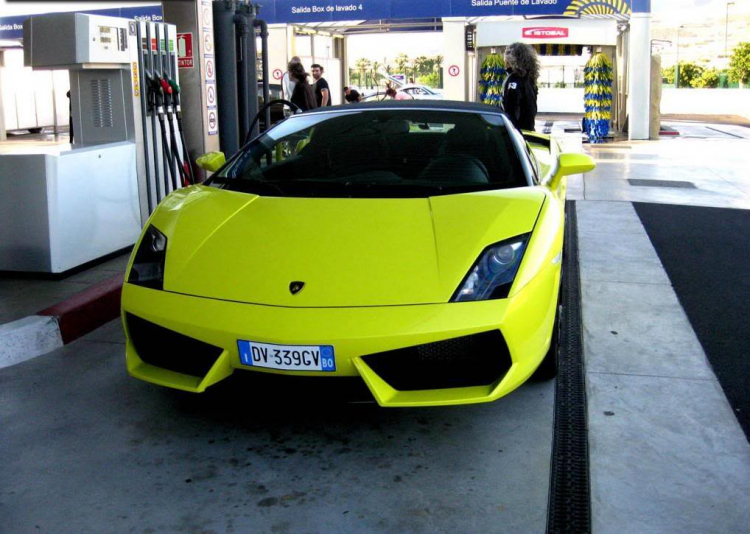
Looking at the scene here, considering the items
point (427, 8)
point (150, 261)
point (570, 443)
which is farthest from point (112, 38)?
point (427, 8)

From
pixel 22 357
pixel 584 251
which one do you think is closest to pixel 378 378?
pixel 22 357

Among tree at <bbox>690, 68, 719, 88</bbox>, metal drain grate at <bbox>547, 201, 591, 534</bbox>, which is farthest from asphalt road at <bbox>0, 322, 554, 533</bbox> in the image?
tree at <bbox>690, 68, 719, 88</bbox>

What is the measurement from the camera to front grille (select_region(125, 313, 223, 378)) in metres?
3.17

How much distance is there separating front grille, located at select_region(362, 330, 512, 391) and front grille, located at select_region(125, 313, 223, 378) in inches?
24.9

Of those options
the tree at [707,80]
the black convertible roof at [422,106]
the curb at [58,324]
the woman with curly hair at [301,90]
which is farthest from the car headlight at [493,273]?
the tree at [707,80]

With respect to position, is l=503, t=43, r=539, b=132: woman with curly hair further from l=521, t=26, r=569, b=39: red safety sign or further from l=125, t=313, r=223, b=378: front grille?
l=521, t=26, r=569, b=39: red safety sign

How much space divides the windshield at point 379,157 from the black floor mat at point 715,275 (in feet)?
4.49

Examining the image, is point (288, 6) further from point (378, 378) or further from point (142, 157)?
point (378, 378)

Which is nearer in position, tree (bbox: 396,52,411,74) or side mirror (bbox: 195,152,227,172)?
side mirror (bbox: 195,152,227,172)

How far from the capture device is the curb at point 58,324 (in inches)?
171

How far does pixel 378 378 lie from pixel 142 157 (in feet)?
13.7

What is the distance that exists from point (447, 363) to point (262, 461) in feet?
2.54

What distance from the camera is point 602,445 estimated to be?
322 centimetres

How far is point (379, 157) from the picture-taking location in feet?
14.0
